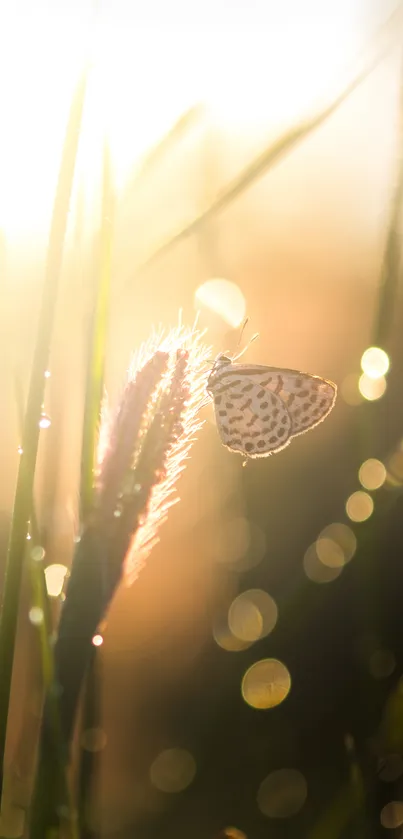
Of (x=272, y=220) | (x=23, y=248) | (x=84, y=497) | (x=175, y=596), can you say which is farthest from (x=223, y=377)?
(x=272, y=220)

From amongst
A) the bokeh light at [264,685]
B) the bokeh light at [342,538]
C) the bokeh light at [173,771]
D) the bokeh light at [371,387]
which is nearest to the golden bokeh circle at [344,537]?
the bokeh light at [342,538]

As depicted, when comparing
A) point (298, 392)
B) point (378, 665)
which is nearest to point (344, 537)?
point (378, 665)

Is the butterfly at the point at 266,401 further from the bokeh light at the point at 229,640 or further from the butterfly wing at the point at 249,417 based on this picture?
the bokeh light at the point at 229,640

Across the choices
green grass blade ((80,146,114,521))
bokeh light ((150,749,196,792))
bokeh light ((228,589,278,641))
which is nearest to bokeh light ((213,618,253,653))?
bokeh light ((228,589,278,641))

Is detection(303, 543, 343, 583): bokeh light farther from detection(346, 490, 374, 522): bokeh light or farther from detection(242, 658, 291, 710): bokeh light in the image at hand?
detection(242, 658, 291, 710): bokeh light

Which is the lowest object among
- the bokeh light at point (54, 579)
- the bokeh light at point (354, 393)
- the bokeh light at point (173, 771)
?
the bokeh light at point (173, 771)

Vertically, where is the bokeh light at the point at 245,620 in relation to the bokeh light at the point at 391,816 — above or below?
above

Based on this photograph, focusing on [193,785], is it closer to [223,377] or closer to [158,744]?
[158,744]
